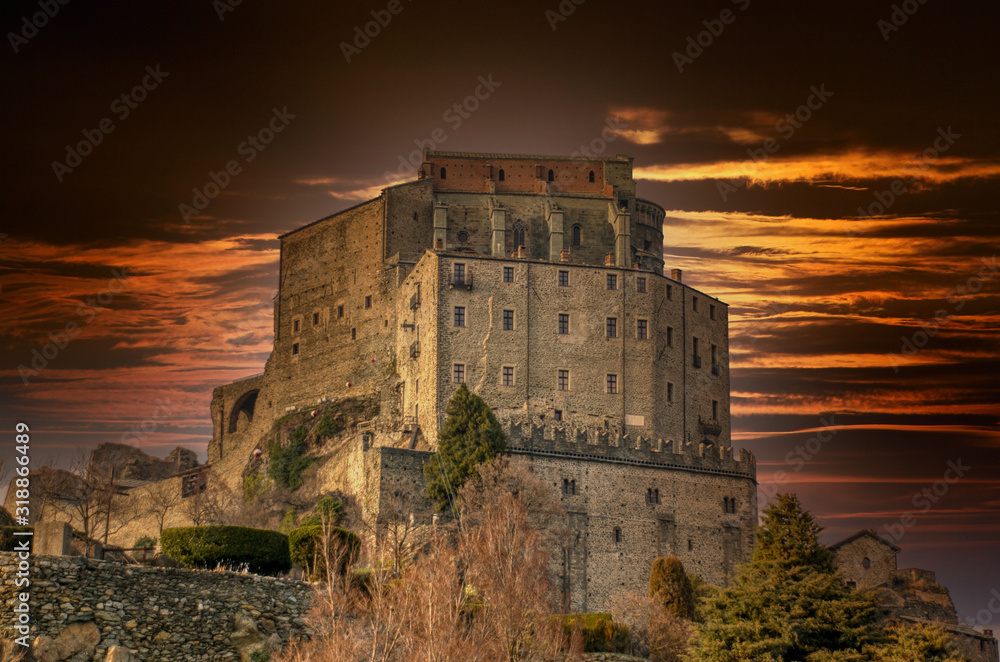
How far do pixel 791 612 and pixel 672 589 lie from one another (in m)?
14.7

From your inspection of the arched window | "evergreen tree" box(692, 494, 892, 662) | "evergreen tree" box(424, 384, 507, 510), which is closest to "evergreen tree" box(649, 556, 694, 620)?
"evergreen tree" box(692, 494, 892, 662)

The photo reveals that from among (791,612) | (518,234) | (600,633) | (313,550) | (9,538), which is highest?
(518,234)

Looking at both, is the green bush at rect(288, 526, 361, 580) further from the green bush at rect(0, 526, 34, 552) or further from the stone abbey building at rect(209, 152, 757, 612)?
the stone abbey building at rect(209, 152, 757, 612)

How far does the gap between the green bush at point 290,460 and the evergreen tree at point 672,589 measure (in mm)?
27675

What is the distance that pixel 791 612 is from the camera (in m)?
37.5

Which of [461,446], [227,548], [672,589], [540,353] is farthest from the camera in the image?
[540,353]

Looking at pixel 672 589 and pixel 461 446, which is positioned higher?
pixel 461 446

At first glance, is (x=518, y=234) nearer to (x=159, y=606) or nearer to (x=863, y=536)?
(x=863, y=536)

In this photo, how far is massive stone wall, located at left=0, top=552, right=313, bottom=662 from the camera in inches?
1197

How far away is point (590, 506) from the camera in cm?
6469

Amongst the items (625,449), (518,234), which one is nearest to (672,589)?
(625,449)

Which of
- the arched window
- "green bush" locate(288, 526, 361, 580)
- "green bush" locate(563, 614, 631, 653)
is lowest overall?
"green bush" locate(563, 614, 631, 653)

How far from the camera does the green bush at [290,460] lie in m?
76.6

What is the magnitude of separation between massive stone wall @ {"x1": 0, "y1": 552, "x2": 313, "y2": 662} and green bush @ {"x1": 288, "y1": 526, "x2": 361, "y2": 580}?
2.37m
